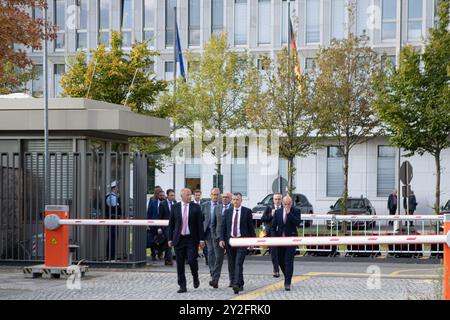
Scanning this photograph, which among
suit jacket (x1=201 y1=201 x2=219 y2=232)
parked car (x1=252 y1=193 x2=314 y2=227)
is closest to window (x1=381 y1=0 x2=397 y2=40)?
parked car (x1=252 y1=193 x2=314 y2=227)

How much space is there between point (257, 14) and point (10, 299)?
40.4 metres

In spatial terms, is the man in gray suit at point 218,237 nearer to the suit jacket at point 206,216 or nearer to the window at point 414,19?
the suit jacket at point 206,216

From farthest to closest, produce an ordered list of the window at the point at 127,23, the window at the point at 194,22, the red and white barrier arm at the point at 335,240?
the window at the point at 127,23, the window at the point at 194,22, the red and white barrier arm at the point at 335,240

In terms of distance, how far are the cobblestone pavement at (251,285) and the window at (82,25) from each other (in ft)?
118

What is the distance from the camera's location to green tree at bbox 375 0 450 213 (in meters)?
35.3

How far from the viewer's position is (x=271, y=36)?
53219 millimetres

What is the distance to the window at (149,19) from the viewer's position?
54875mm

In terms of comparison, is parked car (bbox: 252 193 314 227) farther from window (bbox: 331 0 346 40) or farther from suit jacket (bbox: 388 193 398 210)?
window (bbox: 331 0 346 40)

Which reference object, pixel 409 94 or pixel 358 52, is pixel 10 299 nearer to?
pixel 409 94

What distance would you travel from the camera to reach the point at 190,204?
16312mm

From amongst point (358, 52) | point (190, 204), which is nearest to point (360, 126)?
point (358, 52)

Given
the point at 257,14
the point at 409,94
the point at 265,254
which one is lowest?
the point at 265,254

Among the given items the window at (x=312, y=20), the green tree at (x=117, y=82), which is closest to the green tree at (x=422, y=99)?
the green tree at (x=117, y=82)
